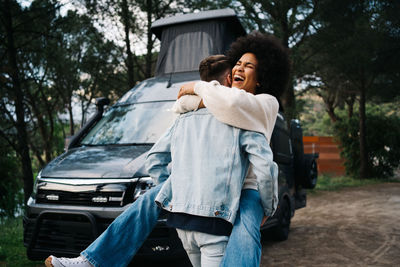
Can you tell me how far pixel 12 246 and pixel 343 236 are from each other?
5131 mm

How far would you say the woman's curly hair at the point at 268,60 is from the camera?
2359 mm

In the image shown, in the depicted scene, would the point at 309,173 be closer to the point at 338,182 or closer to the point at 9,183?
the point at 9,183

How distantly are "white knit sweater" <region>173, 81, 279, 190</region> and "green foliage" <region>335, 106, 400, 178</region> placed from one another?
49.4ft

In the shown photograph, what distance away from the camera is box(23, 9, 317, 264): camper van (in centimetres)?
402

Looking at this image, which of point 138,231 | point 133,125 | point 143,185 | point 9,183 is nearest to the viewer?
point 138,231

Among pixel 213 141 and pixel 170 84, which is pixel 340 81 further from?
pixel 213 141

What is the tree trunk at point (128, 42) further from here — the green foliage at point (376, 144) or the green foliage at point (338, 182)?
the green foliage at point (376, 144)

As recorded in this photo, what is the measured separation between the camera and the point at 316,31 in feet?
39.2

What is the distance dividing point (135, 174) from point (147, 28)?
9.69 metres

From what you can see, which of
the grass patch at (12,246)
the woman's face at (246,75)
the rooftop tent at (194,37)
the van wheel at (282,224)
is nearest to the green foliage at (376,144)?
the van wheel at (282,224)

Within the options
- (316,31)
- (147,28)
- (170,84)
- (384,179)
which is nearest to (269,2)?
(316,31)

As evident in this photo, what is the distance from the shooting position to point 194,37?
7070mm

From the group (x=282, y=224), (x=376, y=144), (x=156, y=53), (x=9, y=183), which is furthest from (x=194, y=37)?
(x=376, y=144)

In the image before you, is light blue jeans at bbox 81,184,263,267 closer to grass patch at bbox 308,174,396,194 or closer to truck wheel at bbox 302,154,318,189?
truck wheel at bbox 302,154,318,189
